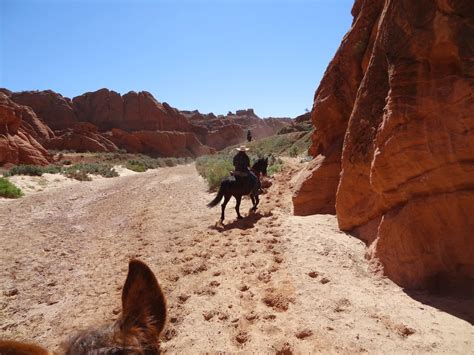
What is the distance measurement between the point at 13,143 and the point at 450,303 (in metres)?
33.9

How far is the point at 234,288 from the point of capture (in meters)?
5.18

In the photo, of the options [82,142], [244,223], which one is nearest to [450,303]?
[244,223]

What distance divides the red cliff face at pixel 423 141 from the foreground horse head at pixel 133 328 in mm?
4267

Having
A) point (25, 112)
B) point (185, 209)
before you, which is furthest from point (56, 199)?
point (25, 112)

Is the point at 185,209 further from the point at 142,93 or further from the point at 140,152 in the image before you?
the point at 142,93

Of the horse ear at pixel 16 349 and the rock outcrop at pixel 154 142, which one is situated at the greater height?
the rock outcrop at pixel 154 142

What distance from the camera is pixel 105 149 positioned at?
172 ft

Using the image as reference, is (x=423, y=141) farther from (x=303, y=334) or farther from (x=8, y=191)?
(x=8, y=191)

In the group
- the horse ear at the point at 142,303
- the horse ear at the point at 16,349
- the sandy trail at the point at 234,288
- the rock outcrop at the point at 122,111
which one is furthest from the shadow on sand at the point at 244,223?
the rock outcrop at the point at 122,111

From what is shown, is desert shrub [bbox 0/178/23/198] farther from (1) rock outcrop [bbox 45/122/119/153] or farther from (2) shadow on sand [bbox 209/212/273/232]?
(1) rock outcrop [bbox 45/122/119/153]

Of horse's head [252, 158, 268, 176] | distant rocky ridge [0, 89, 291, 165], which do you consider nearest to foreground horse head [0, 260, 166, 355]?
horse's head [252, 158, 268, 176]

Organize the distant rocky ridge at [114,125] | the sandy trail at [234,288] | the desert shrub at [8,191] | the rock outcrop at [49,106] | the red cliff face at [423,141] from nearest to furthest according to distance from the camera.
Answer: the sandy trail at [234,288] → the red cliff face at [423,141] → the desert shrub at [8,191] → the distant rocky ridge at [114,125] → the rock outcrop at [49,106]

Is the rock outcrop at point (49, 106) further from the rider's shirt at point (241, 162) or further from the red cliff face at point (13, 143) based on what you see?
the rider's shirt at point (241, 162)

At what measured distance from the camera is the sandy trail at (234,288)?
12.4ft
